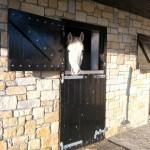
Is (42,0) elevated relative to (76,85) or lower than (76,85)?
elevated

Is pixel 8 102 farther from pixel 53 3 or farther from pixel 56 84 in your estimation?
pixel 53 3

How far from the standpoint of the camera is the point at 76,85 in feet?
19.9

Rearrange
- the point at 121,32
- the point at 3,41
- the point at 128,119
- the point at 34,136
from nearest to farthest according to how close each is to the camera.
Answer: the point at 3,41, the point at 34,136, the point at 121,32, the point at 128,119

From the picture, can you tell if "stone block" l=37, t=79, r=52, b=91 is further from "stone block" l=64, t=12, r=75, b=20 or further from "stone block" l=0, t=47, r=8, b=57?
"stone block" l=64, t=12, r=75, b=20

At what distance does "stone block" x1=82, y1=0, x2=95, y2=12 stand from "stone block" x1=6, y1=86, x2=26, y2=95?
2.22m

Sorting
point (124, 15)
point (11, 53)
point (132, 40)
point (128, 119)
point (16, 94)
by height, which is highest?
point (124, 15)

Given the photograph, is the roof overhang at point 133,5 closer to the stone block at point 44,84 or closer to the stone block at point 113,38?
the stone block at point 113,38

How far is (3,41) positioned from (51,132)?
1.99m

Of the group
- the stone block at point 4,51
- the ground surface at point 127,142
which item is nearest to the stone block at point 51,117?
the ground surface at point 127,142

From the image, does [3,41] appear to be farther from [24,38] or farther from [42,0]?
[42,0]

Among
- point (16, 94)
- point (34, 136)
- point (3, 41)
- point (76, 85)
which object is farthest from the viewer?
point (76, 85)

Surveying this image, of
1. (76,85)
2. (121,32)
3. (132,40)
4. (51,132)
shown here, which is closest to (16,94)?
(51,132)

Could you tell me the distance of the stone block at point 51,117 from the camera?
17.8 ft

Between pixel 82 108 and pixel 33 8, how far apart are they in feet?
7.82
